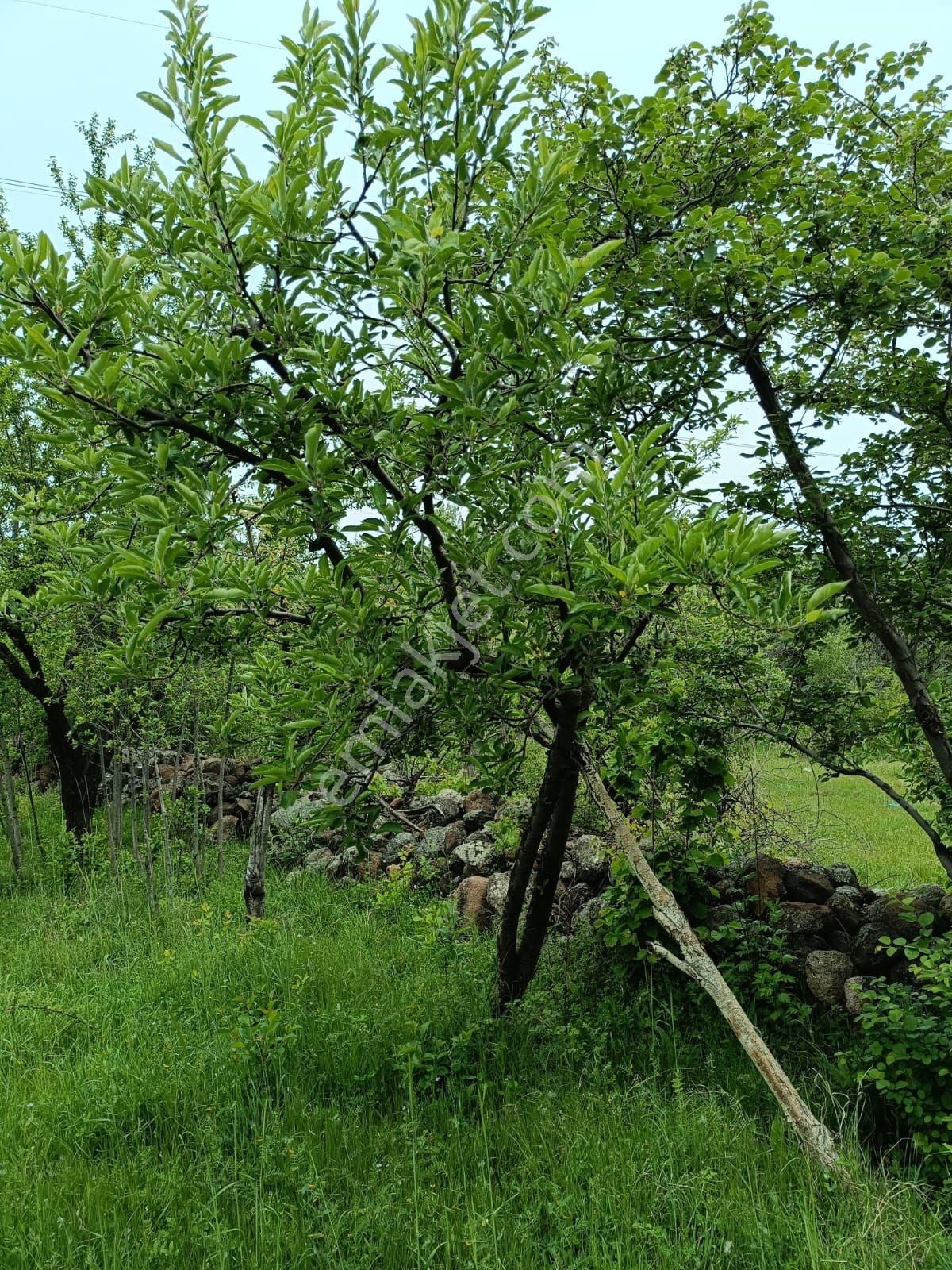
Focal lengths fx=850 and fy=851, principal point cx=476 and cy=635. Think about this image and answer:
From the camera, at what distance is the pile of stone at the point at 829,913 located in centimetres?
447

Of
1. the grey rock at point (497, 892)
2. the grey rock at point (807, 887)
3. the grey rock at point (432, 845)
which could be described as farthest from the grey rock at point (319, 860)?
the grey rock at point (807, 887)

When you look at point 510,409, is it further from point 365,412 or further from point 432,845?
point 432,845

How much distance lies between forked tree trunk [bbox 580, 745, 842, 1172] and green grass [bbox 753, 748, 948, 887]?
1936 millimetres

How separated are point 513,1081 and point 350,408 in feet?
9.42

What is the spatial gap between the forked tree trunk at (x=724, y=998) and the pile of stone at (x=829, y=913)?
1389mm

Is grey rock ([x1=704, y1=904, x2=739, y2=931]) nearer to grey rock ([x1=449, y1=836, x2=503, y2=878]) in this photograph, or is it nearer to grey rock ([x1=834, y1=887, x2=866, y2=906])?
grey rock ([x1=834, y1=887, x2=866, y2=906])

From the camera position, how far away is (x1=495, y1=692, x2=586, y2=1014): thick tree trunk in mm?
4039

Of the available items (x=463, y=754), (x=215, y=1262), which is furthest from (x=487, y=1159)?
(x=463, y=754)

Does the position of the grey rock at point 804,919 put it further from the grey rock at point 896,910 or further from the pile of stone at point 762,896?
the grey rock at point 896,910

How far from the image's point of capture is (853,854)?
25.3 ft

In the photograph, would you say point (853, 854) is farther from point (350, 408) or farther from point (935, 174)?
point (350, 408)

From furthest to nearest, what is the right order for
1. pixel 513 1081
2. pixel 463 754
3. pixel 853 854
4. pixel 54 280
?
pixel 853 854, pixel 513 1081, pixel 463 754, pixel 54 280

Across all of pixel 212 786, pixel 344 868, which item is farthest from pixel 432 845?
pixel 212 786

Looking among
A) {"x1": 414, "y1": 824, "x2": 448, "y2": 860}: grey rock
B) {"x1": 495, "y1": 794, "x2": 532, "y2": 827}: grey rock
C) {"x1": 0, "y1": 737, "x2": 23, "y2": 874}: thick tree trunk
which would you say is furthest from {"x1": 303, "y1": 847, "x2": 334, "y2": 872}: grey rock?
{"x1": 0, "y1": 737, "x2": 23, "y2": 874}: thick tree trunk
